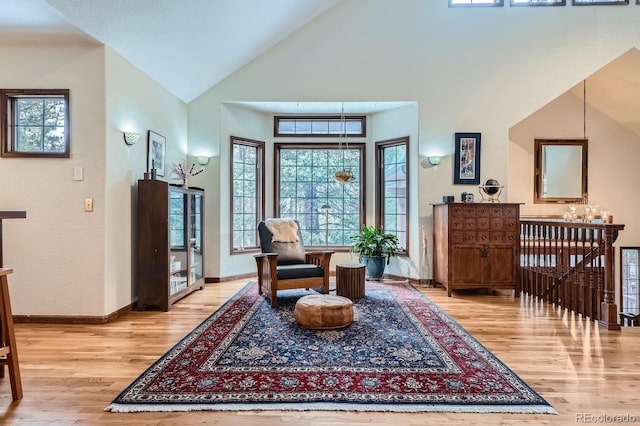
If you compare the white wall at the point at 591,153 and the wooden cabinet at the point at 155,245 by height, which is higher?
the white wall at the point at 591,153

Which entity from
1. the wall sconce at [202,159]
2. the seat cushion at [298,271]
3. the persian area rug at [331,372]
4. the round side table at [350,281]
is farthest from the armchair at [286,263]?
the wall sconce at [202,159]

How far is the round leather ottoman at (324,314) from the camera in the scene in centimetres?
334

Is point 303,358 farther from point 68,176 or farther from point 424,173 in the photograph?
point 424,173

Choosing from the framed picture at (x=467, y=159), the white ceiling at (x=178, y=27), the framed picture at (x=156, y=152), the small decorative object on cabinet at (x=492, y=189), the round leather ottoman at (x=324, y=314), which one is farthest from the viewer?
the framed picture at (x=467, y=159)

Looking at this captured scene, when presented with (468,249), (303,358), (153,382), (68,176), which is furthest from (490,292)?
(68,176)

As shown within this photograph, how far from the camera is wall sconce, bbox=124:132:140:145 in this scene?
13.3 ft

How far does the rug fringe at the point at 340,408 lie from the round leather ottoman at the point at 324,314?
1248 mm

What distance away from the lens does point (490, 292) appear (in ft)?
17.0

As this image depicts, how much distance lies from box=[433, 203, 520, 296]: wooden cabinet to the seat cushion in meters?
1.80

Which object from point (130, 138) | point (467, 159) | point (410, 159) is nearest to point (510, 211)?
point (467, 159)

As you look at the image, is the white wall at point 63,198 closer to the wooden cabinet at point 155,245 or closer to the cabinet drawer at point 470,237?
the wooden cabinet at point 155,245

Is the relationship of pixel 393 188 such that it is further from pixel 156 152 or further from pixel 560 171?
pixel 156 152

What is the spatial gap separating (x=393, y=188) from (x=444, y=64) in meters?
2.03

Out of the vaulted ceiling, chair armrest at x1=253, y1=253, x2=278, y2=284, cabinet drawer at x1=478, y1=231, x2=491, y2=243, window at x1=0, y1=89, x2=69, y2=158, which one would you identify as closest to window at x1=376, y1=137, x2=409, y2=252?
the vaulted ceiling
